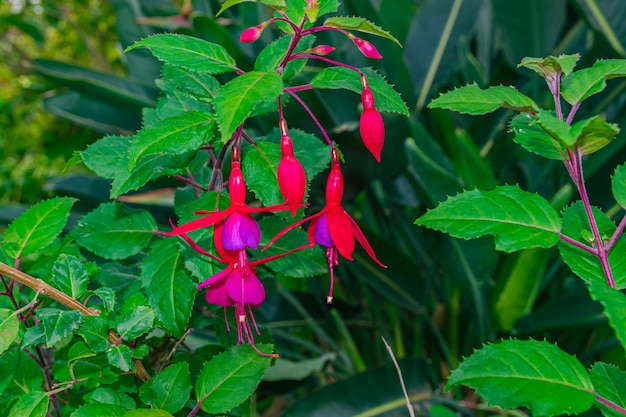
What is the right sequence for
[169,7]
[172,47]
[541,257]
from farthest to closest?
[169,7]
[541,257]
[172,47]

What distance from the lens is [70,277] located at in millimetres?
516

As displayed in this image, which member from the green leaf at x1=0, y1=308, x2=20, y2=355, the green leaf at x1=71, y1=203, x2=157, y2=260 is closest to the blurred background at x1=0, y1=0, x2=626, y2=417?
the green leaf at x1=71, y1=203, x2=157, y2=260

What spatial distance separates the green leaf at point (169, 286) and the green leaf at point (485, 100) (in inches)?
9.2

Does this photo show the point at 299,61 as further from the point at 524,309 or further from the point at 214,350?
the point at 524,309

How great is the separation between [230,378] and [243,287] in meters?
0.09

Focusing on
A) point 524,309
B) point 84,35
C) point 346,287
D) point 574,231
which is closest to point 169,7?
point 84,35

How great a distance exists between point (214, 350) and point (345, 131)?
529mm

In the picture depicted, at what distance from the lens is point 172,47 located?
477 millimetres

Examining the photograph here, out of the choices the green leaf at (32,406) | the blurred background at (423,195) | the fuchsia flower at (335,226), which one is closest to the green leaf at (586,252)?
the fuchsia flower at (335,226)

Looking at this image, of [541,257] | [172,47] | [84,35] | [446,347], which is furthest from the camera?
[84,35]

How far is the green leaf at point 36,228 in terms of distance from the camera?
0.57 meters

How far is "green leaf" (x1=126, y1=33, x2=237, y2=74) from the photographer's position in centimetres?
47

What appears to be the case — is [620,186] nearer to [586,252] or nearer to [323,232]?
[586,252]

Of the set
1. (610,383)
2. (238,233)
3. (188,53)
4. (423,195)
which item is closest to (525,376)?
(610,383)
